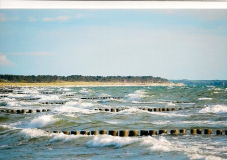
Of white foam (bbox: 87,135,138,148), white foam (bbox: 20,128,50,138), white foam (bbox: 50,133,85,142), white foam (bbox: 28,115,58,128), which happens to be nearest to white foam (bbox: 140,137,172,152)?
white foam (bbox: 87,135,138,148)

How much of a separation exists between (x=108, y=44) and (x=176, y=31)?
1542 millimetres

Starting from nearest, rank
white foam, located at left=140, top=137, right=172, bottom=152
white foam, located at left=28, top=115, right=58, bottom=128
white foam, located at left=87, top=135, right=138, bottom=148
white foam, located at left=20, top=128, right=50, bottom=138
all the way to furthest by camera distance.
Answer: white foam, located at left=140, top=137, right=172, bottom=152
white foam, located at left=87, top=135, right=138, bottom=148
white foam, located at left=20, top=128, right=50, bottom=138
white foam, located at left=28, top=115, right=58, bottom=128

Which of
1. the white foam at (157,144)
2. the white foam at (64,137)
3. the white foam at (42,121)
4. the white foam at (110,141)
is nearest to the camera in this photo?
the white foam at (157,144)

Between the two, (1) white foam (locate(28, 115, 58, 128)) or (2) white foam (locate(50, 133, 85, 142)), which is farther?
(1) white foam (locate(28, 115, 58, 128))

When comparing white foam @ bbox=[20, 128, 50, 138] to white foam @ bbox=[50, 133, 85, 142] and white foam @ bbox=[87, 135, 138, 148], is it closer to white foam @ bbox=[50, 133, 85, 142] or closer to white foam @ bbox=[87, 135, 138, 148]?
white foam @ bbox=[50, 133, 85, 142]

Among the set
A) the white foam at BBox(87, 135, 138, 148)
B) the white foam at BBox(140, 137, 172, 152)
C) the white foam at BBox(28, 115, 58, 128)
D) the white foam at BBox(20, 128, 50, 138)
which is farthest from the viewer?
the white foam at BBox(28, 115, 58, 128)

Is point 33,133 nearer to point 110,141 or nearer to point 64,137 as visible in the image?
point 64,137

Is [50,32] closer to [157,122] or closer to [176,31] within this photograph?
[176,31]

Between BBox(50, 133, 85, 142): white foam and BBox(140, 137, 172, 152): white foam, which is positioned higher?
BBox(140, 137, 172, 152): white foam

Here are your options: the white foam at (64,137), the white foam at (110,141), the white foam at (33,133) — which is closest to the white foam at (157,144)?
the white foam at (110,141)

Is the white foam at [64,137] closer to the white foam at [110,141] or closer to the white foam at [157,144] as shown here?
the white foam at [110,141]

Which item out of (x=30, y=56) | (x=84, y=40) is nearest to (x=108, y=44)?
(x=84, y=40)

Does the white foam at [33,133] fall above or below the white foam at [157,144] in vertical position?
below

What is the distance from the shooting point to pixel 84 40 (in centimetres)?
859
